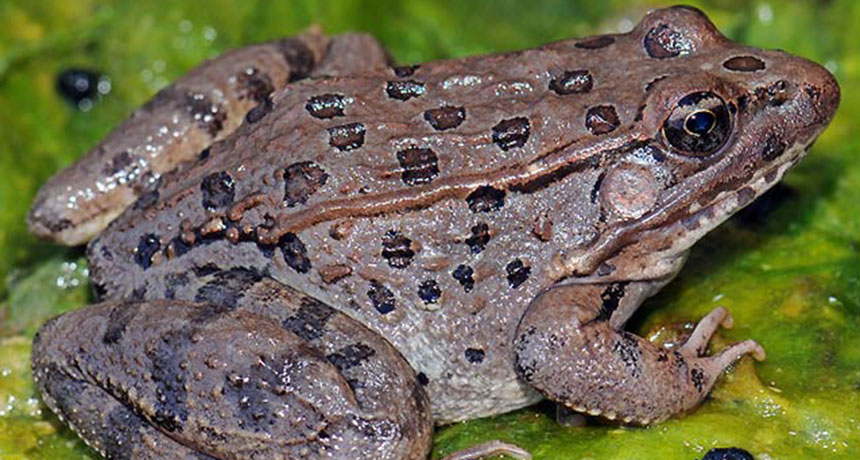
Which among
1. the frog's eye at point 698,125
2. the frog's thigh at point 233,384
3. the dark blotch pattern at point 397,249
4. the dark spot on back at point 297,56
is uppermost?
the dark spot on back at point 297,56

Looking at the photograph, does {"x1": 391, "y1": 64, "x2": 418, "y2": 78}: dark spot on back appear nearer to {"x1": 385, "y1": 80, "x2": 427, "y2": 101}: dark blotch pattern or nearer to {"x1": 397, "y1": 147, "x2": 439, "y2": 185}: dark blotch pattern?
{"x1": 385, "y1": 80, "x2": 427, "y2": 101}: dark blotch pattern

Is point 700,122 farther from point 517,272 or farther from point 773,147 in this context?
point 517,272

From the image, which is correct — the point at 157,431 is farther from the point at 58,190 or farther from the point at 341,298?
the point at 58,190

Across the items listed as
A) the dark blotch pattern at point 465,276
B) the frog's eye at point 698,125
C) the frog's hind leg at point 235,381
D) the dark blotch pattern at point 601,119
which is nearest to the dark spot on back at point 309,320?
the frog's hind leg at point 235,381

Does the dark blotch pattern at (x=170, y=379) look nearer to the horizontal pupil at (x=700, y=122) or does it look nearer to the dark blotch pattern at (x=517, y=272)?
the dark blotch pattern at (x=517, y=272)

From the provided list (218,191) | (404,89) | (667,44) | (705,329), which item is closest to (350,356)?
(218,191)

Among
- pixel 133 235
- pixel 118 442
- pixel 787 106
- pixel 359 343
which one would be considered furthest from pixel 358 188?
pixel 787 106

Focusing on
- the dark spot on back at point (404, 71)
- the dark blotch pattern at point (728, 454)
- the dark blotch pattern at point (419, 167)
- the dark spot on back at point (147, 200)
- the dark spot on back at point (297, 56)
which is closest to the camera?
the dark blotch pattern at point (728, 454)

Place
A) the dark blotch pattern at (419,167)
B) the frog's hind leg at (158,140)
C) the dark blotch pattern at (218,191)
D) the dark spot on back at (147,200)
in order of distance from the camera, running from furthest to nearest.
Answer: the frog's hind leg at (158,140), the dark spot on back at (147,200), the dark blotch pattern at (218,191), the dark blotch pattern at (419,167)
